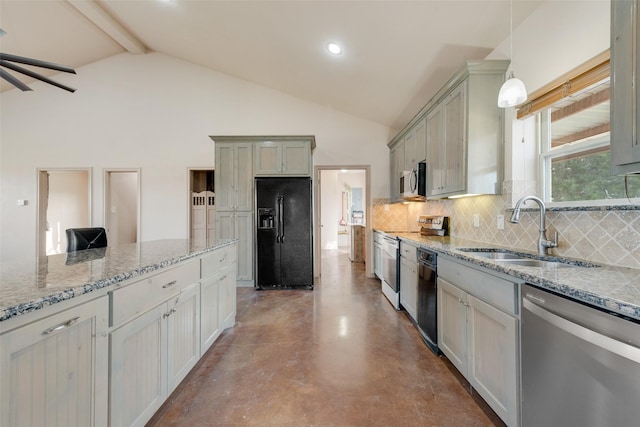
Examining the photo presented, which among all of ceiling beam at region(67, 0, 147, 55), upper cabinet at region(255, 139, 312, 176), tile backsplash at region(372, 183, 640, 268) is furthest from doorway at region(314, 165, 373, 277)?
ceiling beam at region(67, 0, 147, 55)

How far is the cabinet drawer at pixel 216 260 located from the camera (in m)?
1.94

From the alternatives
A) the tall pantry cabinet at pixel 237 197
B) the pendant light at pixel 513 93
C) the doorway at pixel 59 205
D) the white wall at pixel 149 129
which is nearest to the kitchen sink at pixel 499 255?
the pendant light at pixel 513 93

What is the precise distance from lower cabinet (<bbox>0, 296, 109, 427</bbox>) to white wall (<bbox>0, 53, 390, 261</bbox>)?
4040 mm

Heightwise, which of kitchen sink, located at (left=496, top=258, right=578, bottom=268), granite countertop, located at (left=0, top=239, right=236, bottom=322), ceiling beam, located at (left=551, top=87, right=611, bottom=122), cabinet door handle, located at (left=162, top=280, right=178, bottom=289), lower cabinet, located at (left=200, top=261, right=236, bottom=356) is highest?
ceiling beam, located at (left=551, top=87, right=611, bottom=122)

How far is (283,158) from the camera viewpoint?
3.96 m

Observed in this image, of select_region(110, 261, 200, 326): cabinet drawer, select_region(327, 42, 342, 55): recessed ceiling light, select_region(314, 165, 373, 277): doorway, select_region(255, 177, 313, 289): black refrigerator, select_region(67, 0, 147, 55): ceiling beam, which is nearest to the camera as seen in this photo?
select_region(110, 261, 200, 326): cabinet drawer

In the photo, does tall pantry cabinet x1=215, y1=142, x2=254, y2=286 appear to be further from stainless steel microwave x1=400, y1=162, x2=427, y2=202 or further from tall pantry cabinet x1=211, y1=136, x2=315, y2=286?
stainless steel microwave x1=400, y1=162, x2=427, y2=202

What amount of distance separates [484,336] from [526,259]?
0.67 m

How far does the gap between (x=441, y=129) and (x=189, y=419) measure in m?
3.07

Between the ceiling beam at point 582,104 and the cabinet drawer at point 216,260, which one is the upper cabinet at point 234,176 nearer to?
the cabinet drawer at point 216,260

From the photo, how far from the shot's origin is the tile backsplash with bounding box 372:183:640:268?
130 cm

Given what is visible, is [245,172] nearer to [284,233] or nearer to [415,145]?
[284,233]

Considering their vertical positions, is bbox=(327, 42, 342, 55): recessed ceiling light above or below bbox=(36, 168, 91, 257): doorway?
above

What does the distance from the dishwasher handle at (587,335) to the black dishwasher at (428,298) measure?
0.99 meters
